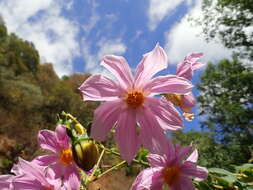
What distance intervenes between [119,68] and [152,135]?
161 mm

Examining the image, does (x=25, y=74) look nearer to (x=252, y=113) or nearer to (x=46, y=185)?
(x=252, y=113)

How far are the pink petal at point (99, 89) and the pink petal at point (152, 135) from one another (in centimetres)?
8

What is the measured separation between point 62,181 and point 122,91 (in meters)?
0.24

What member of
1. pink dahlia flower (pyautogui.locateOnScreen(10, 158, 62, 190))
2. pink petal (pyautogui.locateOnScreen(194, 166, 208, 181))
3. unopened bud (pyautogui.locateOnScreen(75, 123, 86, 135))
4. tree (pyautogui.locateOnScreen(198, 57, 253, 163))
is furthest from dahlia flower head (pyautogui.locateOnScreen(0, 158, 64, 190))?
tree (pyautogui.locateOnScreen(198, 57, 253, 163))

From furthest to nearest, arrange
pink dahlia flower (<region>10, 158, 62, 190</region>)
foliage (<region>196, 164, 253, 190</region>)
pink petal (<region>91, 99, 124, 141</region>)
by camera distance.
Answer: foliage (<region>196, 164, 253, 190</region>) → pink dahlia flower (<region>10, 158, 62, 190</region>) → pink petal (<region>91, 99, 124, 141</region>)

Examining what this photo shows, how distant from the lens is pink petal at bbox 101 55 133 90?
68 centimetres

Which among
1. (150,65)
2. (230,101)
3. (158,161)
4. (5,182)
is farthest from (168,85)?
(230,101)

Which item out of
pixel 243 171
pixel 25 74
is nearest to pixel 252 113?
pixel 243 171

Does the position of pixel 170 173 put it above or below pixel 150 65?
below

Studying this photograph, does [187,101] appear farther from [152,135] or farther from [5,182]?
[5,182]

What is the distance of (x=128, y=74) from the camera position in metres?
0.73

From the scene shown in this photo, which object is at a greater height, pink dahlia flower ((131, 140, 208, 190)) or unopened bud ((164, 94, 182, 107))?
unopened bud ((164, 94, 182, 107))

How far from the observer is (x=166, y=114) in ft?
2.25

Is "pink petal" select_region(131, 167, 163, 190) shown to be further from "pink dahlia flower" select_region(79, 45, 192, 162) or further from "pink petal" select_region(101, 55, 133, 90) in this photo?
"pink petal" select_region(101, 55, 133, 90)
